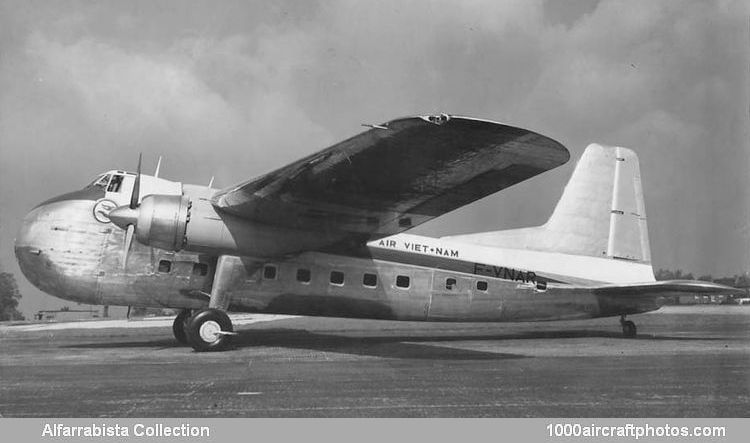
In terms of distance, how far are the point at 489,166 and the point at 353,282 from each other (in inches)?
176

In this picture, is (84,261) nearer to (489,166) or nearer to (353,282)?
(353,282)

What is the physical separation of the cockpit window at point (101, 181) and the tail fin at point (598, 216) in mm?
7876

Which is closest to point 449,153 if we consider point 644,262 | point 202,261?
point 202,261

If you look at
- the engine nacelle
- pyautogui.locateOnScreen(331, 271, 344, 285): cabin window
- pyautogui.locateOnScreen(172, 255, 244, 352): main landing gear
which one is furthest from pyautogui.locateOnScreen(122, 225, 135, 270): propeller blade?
pyautogui.locateOnScreen(331, 271, 344, 285): cabin window

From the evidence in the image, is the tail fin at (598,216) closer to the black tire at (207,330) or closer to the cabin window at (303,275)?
the cabin window at (303,275)

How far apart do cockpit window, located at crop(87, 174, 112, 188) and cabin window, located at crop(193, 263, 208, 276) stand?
2332 mm

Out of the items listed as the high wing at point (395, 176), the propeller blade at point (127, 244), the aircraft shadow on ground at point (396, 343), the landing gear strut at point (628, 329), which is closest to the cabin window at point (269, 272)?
the high wing at point (395, 176)

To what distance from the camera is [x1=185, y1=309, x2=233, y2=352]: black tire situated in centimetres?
1040

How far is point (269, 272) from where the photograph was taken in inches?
459

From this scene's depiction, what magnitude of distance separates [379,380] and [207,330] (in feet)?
14.2

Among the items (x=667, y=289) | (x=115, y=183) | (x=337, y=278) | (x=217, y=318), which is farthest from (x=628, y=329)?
(x=115, y=183)

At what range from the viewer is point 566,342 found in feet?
43.2

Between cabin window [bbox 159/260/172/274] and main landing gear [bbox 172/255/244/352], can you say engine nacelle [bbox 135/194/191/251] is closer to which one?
main landing gear [bbox 172/255/244/352]

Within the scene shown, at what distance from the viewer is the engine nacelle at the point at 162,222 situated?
10102 mm
